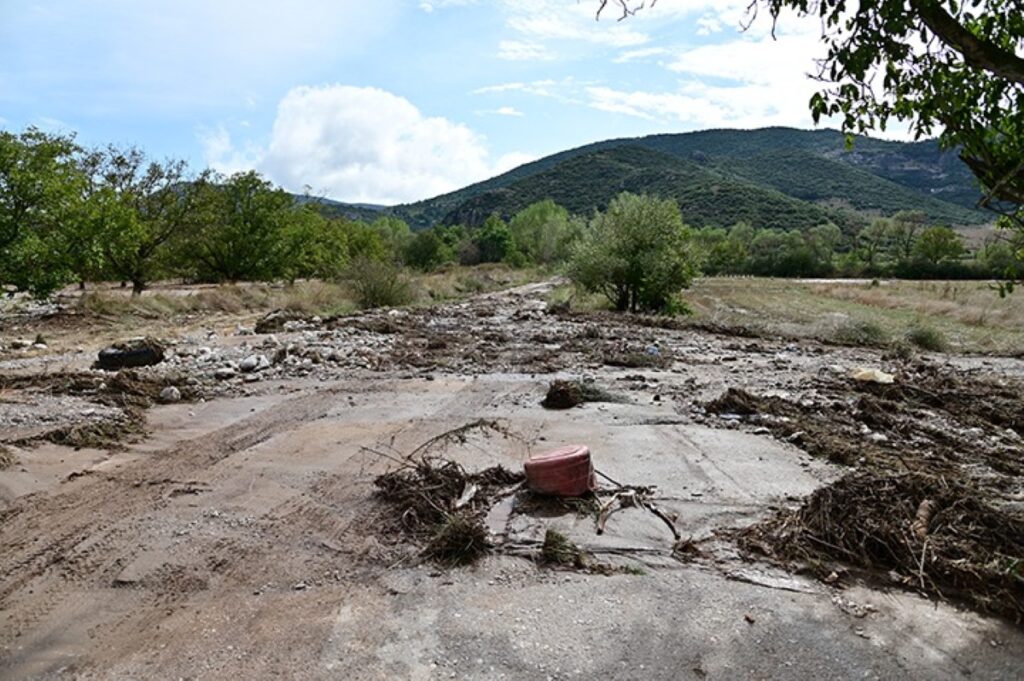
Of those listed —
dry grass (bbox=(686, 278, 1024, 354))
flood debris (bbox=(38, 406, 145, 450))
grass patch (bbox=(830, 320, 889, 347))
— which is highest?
flood debris (bbox=(38, 406, 145, 450))

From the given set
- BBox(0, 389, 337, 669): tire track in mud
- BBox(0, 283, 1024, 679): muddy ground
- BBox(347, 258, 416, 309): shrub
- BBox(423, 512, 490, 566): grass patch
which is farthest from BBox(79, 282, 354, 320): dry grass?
BBox(423, 512, 490, 566): grass patch

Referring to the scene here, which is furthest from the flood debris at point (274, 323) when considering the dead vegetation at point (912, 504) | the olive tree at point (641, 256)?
the dead vegetation at point (912, 504)

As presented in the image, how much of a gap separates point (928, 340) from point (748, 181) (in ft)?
438

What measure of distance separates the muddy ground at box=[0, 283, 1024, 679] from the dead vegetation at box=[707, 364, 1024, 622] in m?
0.03

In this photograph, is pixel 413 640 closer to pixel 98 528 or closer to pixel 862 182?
pixel 98 528

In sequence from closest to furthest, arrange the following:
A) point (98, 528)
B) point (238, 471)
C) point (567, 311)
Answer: point (98, 528), point (238, 471), point (567, 311)

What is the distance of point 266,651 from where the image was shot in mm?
3094

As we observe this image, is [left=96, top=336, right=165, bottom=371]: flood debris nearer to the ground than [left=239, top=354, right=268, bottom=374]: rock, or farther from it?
farther from it

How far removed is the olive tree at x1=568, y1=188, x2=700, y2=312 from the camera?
74.6 ft

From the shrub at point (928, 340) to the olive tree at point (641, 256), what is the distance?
7.70 m

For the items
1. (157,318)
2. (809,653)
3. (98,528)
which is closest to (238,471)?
(98,528)

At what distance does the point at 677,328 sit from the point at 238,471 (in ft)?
47.2

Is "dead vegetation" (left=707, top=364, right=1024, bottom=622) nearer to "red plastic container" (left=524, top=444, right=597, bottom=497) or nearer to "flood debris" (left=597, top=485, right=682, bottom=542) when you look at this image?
"flood debris" (left=597, top=485, right=682, bottom=542)

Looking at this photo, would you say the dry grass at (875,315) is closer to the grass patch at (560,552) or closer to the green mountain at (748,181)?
the grass patch at (560,552)
